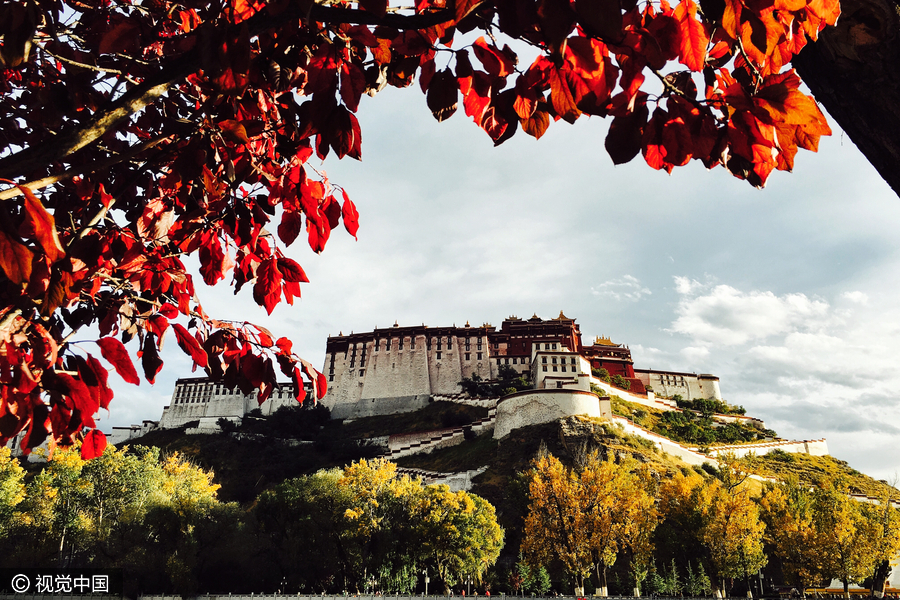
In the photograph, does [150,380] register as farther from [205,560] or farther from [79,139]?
[205,560]

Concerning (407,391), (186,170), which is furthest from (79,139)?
(407,391)

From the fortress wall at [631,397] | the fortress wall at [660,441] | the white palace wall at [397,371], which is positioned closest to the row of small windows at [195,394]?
the white palace wall at [397,371]

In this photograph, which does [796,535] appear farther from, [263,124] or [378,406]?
[378,406]

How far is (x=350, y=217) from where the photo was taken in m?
1.84

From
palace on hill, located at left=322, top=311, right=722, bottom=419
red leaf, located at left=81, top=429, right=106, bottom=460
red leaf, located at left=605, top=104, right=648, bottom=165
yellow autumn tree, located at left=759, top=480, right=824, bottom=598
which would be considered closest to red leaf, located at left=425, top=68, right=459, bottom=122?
red leaf, located at left=605, top=104, right=648, bottom=165

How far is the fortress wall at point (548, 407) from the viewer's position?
3769 centimetres

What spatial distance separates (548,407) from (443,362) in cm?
1765

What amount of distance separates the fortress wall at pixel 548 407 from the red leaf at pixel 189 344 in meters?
37.3

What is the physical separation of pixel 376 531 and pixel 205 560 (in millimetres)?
7443

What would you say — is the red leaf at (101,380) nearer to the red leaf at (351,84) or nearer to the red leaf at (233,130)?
the red leaf at (233,130)

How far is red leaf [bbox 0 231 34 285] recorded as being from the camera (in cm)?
100

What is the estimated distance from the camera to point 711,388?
54500 mm

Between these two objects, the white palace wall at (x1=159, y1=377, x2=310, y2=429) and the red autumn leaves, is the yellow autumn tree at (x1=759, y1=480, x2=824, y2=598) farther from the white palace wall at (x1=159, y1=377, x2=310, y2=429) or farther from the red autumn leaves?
the white palace wall at (x1=159, y1=377, x2=310, y2=429)

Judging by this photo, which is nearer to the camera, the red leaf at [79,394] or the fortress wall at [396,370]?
the red leaf at [79,394]
